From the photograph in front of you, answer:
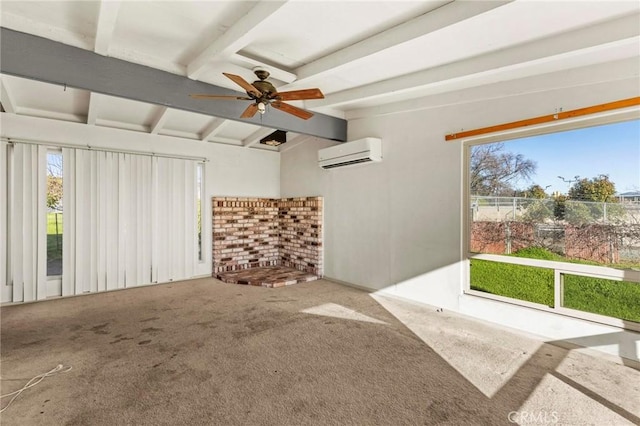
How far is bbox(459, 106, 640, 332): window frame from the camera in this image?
2578 mm

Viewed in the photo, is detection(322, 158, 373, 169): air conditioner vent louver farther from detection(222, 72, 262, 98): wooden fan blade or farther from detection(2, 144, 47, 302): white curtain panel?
detection(2, 144, 47, 302): white curtain panel

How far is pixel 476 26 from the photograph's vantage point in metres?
2.39


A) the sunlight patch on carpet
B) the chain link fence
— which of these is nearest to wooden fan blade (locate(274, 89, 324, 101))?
the chain link fence

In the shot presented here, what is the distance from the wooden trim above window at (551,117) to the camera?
2516mm

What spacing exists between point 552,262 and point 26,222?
6.47m

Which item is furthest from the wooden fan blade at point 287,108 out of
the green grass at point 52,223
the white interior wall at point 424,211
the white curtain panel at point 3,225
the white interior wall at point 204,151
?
the white curtain panel at point 3,225

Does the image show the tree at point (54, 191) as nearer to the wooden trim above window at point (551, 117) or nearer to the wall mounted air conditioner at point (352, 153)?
the wall mounted air conditioner at point (352, 153)

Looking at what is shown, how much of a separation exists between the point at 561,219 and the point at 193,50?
400 cm

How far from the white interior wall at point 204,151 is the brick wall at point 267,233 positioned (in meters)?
0.20

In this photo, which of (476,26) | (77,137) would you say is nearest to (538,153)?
(476,26)

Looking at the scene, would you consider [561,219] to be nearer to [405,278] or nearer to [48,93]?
[405,278]

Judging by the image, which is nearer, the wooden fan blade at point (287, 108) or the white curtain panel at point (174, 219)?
the wooden fan blade at point (287, 108)

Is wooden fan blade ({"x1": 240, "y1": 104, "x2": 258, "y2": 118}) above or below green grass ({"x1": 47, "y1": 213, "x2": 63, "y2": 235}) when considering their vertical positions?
above

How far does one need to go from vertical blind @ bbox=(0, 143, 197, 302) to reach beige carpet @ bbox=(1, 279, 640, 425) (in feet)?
2.47
